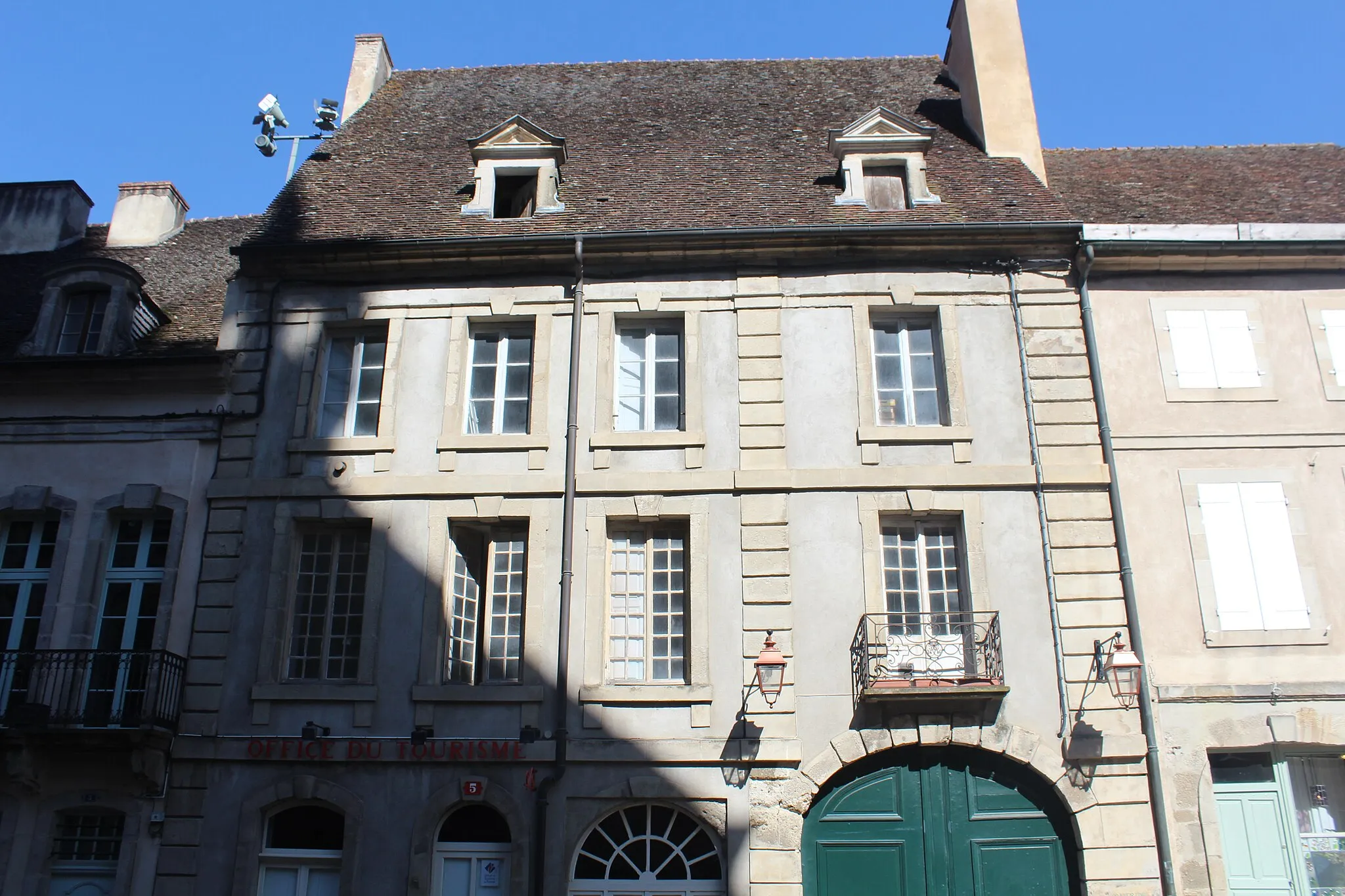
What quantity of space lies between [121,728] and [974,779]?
8.09 m

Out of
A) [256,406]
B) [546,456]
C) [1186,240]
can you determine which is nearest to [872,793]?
[546,456]

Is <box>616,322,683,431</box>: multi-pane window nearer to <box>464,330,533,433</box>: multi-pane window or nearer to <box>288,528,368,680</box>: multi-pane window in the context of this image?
<box>464,330,533,433</box>: multi-pane window

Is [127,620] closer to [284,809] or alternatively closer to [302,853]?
[284,809]

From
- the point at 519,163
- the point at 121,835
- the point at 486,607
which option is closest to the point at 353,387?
the point at 486,607

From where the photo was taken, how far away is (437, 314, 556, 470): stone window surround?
11.8m

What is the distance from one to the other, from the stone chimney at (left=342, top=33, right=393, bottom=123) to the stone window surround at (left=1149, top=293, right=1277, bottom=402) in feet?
37.7

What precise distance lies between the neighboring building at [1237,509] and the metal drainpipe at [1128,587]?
0.47 feet

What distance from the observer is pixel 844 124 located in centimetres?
1510

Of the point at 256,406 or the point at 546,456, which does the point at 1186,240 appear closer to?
the point at 546,456

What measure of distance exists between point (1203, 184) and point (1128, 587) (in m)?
6.46

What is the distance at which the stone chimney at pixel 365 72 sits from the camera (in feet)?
54.6

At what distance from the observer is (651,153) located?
48.0 ft

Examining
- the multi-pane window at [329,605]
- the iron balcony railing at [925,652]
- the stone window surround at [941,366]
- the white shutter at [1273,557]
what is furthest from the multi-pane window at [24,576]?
the white shutter at [1273,557]

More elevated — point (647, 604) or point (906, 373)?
point (906, 373)
